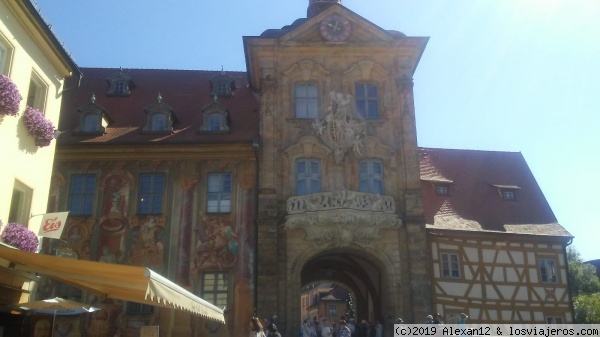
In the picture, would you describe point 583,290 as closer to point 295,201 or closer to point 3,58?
point 295,201

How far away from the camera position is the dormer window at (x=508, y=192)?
28391 millimetres

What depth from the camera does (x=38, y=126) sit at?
1398 cm

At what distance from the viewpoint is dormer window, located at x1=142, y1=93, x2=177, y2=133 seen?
2481cm

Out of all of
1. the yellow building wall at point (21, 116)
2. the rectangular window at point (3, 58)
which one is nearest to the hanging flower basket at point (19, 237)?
the yellow building wall at point (21, 116)

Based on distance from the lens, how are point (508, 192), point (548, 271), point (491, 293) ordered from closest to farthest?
1. point (491, 293)
2. point (548, 271)
3. point (508, 192)

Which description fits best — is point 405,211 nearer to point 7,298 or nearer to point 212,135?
point 212,135

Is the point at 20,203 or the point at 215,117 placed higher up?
the point at 215,117

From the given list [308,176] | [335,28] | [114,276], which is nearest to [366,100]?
[335,28]

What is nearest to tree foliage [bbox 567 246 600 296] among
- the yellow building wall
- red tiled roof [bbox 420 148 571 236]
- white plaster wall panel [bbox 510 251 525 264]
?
red tiled roof [bbox 420 148 571 236]

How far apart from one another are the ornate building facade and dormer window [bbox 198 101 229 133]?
0.15ft

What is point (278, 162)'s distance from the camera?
77.8ft

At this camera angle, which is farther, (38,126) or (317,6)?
(317,6)

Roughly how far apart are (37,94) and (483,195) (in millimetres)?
20498

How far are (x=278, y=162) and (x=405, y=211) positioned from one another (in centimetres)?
534
